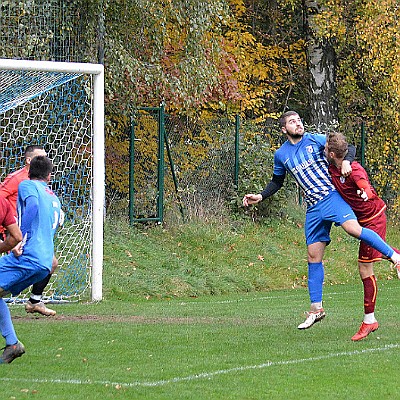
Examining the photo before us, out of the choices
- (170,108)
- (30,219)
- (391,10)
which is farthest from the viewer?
(391,10)

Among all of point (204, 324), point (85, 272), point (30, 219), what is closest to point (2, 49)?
point (85, 272)

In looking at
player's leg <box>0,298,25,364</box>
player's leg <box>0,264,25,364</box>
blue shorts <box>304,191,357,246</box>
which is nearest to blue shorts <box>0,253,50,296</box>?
player's leg <box>0,264,25,364</box>

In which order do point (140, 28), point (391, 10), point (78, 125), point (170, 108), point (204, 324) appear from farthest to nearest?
point (391, 10)
point (170, 108)
point (140, 28)
point (78, 125)
point (204, 324)

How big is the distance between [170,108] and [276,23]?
863cm

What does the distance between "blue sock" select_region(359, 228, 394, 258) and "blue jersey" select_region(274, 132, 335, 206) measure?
25.3 inches

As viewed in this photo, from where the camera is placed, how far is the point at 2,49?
663 inches

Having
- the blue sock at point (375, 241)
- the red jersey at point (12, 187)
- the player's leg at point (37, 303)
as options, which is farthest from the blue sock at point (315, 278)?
the red jersey at point (12, 187)

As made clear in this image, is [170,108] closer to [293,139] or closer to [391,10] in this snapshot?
[391,10]

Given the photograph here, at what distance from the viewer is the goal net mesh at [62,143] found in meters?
14.3

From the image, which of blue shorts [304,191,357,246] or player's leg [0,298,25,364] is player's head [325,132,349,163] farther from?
player's leg [0,298,25,364]

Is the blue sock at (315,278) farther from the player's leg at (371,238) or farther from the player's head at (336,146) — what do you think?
the player's head at (336,146)

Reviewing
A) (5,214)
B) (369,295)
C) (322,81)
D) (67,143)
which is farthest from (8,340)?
(322,81)

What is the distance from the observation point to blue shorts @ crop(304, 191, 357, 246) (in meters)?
9.99

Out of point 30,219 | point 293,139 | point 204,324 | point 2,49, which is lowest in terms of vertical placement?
point 204,324
